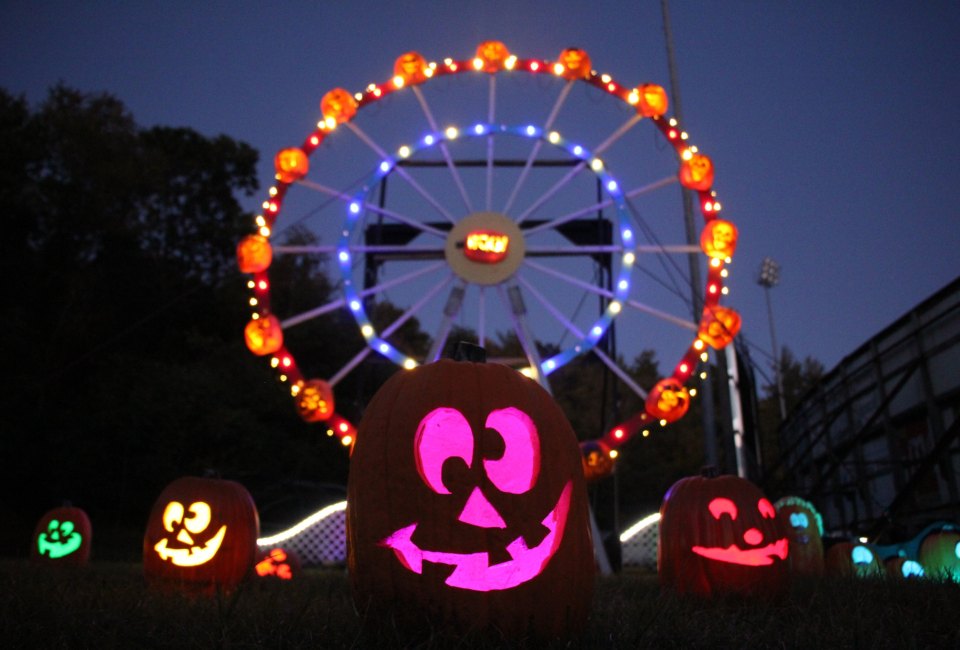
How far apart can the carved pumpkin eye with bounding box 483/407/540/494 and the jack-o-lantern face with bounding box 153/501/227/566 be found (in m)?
2.86

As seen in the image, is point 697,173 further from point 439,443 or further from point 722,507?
point 439,443

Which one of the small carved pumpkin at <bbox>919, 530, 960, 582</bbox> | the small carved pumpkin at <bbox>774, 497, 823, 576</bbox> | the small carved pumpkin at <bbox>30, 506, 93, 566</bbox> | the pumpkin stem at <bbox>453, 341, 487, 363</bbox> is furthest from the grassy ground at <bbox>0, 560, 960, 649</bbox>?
the small carved pumpkin at <bbox>30, 506, 93, 566</bbox>

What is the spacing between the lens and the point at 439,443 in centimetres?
237

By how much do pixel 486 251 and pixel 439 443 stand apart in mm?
6816

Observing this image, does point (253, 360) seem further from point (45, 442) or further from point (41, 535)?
point (41, 535)

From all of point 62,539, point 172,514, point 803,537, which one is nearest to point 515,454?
point 172,514

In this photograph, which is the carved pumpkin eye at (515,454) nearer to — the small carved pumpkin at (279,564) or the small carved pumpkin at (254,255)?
the small carved pumpkin at (279,564)

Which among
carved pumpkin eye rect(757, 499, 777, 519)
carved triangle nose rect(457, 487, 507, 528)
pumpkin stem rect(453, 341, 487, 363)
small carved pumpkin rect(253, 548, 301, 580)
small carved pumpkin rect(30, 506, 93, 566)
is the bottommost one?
small carved pumpkin rect(253, 548, 301, 580)

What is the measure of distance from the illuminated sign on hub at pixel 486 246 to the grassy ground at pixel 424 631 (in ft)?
19.8

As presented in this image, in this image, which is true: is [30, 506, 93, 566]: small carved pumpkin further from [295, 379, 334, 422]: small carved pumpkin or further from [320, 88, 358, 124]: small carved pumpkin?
[320, 88, 358, 124]: small carved pumpkin

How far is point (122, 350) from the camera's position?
57.2 ft

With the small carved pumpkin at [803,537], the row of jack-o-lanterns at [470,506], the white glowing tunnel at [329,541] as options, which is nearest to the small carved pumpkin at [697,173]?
the small carved pumpkin at [803,537]

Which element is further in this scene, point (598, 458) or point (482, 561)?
point (598, 458)

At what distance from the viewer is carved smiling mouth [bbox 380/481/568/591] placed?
2219 mm
